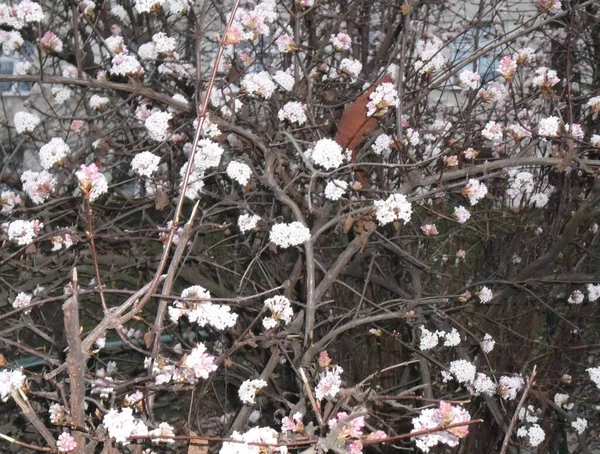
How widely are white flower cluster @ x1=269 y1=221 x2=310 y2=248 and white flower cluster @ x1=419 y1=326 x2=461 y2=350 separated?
103 cm

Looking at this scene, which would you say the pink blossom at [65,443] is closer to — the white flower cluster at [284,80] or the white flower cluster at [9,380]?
the white flower cluster at [9,380]

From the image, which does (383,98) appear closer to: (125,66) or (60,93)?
(125,66)

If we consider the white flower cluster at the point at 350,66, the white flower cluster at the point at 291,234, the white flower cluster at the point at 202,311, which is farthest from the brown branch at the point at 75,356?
the white flower cluster at the point at 350,66

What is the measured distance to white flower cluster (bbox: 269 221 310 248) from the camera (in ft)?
9.84

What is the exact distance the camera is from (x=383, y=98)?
303cm

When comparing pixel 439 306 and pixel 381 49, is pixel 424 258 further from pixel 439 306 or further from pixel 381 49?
pixel 381 49

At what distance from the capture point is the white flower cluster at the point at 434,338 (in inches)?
147

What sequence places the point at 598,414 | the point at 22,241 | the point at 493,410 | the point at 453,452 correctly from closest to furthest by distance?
the point at 22,241 → the point at 493,410 → the point at 453,452 → the point at 598,414

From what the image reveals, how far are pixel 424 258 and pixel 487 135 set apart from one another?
1243 millimetres

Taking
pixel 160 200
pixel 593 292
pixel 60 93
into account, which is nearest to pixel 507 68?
pixel 593 292

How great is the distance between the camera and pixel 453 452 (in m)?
4.34

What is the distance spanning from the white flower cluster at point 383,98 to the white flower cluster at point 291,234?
22.3 inches

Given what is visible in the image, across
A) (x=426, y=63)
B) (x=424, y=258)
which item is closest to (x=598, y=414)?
(x=424, y=258)

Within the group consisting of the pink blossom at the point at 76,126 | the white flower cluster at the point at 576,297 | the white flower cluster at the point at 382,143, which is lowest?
the white flower cluster at the point at 576,297
